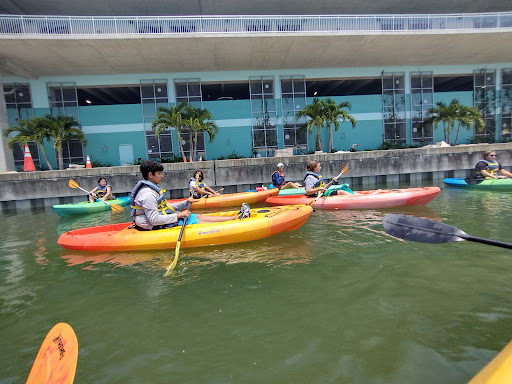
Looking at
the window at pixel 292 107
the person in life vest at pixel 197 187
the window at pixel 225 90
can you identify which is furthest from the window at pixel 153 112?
the person in life vest at pixel 197 187

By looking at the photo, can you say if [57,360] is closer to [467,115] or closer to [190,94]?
[190,94]

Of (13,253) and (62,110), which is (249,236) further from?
(62,110)

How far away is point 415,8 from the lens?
18.1 m

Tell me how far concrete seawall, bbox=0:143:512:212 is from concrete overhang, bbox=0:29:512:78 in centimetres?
671

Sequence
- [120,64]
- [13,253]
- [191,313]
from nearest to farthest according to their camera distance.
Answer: [191,313]
[13,253]
[120,64]

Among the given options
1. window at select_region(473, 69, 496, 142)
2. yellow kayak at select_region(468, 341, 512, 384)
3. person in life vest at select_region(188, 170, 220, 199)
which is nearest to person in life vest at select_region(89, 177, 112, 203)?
person in life vest at select_region(188, 170, 220, 199)

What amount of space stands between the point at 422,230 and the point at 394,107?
1869 cm

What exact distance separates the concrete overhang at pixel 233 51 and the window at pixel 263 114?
41.1 inches

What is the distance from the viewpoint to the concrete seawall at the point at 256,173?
11898mm

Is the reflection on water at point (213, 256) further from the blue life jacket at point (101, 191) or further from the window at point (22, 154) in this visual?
the window at point (22, 154)

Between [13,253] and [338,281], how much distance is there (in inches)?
239

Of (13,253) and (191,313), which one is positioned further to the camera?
(13,253)

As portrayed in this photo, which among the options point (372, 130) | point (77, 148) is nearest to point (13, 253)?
point (77, 148)

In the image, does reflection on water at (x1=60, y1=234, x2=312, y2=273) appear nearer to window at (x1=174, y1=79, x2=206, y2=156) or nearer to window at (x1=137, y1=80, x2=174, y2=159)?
window at (x1=137, y1=80, x2=174, y2=159)
